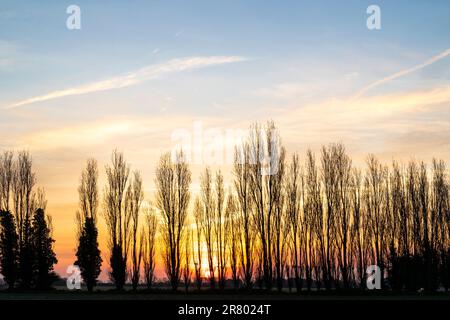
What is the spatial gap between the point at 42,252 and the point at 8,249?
3.05 m

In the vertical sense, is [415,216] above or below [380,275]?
above

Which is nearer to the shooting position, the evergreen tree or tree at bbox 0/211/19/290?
the evergreen tree

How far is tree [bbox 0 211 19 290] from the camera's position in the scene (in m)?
50.7

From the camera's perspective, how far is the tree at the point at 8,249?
166 feet

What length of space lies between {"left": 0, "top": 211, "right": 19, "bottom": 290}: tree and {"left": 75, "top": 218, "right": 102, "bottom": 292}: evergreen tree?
20.1 feet

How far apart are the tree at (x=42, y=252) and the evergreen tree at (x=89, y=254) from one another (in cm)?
406

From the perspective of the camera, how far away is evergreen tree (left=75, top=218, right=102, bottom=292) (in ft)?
163

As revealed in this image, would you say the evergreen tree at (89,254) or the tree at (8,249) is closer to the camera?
the evergreen tree at (89,254)

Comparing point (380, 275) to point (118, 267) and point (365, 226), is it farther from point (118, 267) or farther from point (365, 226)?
point (118, 267)

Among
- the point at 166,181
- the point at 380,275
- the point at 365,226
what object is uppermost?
the point at 166,181
